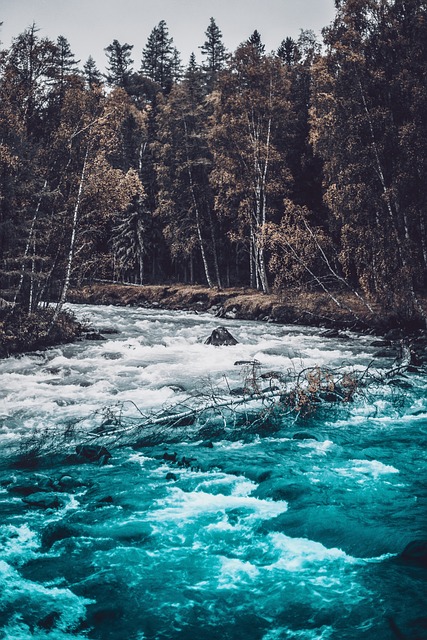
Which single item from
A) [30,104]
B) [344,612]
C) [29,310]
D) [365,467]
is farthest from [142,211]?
[344,612]

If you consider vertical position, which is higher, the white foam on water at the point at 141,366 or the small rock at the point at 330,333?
the small rock at the point at 330,333

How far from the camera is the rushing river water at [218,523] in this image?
4297mm

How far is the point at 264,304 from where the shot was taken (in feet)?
85.1

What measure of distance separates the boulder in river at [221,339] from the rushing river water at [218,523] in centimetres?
706

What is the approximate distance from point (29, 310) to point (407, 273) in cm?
1371

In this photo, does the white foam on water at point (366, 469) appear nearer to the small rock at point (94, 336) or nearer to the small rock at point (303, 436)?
the small rock at point (303, 436)

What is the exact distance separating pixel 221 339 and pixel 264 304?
808cm

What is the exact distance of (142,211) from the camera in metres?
39.6

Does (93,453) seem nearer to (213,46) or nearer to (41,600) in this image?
(41,600)

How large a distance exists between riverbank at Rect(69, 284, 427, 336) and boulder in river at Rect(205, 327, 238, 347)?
4.45 m

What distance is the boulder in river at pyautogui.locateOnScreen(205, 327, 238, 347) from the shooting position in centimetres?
1823

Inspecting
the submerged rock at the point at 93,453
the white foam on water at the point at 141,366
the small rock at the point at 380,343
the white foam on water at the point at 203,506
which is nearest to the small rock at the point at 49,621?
the white foam on water at the point at 203,506

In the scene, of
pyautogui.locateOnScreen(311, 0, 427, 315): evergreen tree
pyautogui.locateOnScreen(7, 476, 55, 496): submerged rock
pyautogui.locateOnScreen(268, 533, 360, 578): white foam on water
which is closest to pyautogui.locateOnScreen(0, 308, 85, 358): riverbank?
pyautogui.locateOnScreen(7, 476, 55, 496): submerged rock

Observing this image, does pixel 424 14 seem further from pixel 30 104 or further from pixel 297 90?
pixel 297 90
